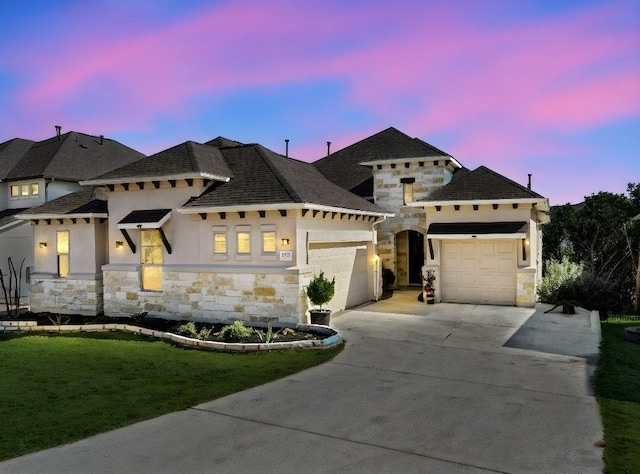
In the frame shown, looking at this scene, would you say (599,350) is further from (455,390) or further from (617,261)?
(617,261)

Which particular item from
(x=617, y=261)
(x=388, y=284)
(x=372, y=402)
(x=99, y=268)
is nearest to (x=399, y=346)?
(x=372, y=402)

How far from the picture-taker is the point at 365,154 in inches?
925

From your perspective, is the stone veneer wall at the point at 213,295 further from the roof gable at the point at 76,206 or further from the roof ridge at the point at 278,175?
the roof gable at the point at 76,206

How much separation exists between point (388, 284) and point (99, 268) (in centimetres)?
1119

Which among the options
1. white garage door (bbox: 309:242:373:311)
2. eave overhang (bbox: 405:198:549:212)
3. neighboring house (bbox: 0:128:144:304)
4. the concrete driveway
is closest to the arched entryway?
white garage door (bbox: 309:242:373:311)

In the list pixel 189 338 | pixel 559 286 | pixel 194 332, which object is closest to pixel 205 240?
pixel 194 332

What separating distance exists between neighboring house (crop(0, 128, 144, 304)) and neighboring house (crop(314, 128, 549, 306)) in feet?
47.4

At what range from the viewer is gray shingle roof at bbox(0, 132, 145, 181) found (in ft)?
74.4

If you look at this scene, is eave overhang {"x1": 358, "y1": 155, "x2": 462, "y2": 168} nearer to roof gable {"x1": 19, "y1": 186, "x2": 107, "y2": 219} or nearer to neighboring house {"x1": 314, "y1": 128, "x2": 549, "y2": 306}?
neighboring house {"x1": 314, "y1": 128, "x2": 549, "y2": 306}

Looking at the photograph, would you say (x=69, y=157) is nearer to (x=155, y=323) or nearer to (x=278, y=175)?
(x=155, y=323)

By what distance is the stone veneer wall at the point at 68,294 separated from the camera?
54.9ft

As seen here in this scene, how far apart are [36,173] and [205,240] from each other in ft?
42.5

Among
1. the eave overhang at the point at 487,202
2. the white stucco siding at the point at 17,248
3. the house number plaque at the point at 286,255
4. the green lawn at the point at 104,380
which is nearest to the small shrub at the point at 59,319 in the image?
the green lawn at the point at 104,380

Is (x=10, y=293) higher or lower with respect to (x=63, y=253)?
lower
